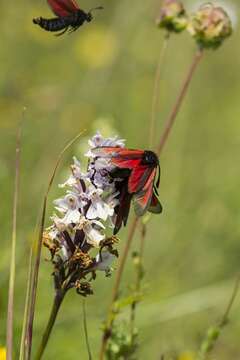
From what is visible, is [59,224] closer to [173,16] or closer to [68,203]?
[68,203]

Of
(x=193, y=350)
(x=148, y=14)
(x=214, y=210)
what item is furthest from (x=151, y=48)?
(x=193, y=350)

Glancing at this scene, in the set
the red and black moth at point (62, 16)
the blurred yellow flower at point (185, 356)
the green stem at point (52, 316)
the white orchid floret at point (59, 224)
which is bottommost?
the blurred yellow flower at point (185, 356)

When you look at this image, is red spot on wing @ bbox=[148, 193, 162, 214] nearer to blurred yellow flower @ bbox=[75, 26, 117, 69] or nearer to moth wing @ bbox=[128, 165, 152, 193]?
moth wing @ bbox=[128, 165, 152, 193]

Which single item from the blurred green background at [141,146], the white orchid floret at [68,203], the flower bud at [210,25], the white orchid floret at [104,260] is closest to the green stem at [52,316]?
the white orchid floret at [104,260]

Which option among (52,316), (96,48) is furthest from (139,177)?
(96,48)

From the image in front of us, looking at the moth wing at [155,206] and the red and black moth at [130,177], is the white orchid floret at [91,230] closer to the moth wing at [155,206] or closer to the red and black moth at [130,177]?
the red and black moth at [130,177]

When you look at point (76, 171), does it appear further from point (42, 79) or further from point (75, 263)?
point (42, 79)
